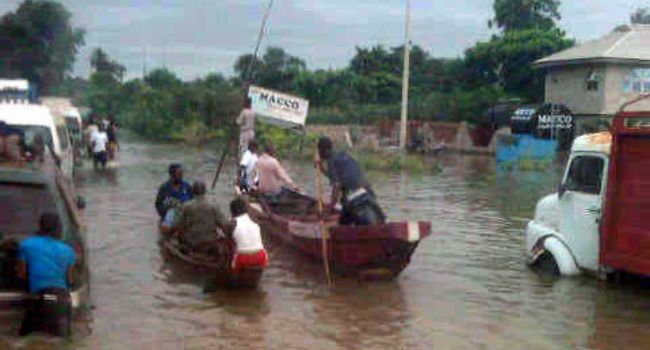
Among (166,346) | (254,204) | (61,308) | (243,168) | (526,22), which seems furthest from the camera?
(526,22)

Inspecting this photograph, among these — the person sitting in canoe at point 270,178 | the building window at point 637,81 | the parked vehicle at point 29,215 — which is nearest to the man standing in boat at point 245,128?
the person sitting in canoe at point 270,178

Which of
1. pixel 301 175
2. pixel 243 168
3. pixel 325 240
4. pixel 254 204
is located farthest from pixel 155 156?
pixel 325 240

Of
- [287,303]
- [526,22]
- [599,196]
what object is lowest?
[287,303]

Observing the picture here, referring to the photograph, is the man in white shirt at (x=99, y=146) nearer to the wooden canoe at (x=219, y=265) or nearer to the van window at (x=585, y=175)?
the wooden canoe at (x=219, y=265)

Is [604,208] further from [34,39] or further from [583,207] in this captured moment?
[34,39]

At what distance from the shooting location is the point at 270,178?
1593 cm

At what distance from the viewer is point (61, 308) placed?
7.41 metres

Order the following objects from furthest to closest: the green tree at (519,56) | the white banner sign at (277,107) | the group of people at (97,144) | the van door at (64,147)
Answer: the green tree at (519,56) → the group of people at (97,144) → the white banner sign at (277,107) → the van door at (64,147)

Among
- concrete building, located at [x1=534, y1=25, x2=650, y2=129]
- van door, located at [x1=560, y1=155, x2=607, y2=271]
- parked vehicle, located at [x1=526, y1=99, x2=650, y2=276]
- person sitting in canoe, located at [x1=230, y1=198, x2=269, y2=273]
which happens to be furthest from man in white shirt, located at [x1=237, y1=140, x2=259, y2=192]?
concrete building, located at [x1=534, y1=25, x2=650, y2=129]

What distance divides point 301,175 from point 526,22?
31.7 meters

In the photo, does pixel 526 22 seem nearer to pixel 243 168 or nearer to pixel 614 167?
pixel 243 168

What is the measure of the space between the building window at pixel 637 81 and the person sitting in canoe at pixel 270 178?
91.4 feet

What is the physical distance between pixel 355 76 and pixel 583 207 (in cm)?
4712

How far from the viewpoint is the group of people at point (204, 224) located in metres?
10.5
